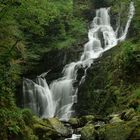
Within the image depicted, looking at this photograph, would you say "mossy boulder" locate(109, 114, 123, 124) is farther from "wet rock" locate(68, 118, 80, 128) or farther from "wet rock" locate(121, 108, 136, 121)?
"wet rock" locate(68, 118, 80, 128)

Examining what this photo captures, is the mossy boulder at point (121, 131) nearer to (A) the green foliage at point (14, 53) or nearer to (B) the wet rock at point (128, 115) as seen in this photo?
(B) the wet rock at point (128, 115)

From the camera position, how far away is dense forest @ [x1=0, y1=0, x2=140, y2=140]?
13742 mm

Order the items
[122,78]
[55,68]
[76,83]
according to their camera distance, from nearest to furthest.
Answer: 1. [122,78]
2. [76,83]
3. [55,68]

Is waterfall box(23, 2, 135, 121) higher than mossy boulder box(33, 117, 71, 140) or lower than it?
higher

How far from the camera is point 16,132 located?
12.0 m

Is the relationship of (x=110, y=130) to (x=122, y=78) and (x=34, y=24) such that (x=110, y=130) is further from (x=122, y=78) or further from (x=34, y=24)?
(x=122, y=78)

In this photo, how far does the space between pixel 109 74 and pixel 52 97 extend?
4.48 metres

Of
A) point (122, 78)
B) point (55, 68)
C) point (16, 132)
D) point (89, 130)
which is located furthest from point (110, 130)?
point (55, 68)

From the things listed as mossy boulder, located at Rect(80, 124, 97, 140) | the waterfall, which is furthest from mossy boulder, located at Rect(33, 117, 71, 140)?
the waterfall

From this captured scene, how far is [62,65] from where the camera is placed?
2953 cm

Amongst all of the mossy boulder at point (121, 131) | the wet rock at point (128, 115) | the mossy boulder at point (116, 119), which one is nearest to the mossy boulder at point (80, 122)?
the mossy boulder at point (116, 119)

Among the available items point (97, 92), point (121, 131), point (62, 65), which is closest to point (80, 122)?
point (97, 92)

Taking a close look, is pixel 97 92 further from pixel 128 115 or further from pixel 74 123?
pixel 128 115

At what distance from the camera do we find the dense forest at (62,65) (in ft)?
45.1
